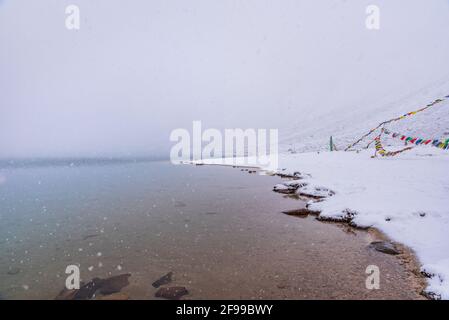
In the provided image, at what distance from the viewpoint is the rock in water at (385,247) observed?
6.19m

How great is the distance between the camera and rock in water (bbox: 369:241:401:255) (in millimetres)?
6186

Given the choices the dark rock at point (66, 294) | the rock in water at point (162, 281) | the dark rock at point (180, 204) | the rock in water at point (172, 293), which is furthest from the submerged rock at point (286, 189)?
the dark rock at point (66, 294)

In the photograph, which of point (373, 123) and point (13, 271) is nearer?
point (13, 271)

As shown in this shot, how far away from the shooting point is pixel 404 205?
28.1 ft

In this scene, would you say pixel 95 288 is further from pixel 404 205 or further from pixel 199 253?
pixel 404 205

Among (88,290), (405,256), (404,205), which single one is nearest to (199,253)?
(88,290)

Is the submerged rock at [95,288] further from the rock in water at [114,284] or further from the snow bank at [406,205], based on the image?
the snow bank at [406,205]

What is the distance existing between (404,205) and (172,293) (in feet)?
26.8

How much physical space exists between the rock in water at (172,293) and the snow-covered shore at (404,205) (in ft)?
15.0

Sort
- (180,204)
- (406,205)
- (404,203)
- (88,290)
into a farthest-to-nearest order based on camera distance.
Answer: (180,204) → (404,203) → (406,205) → (88,290)
